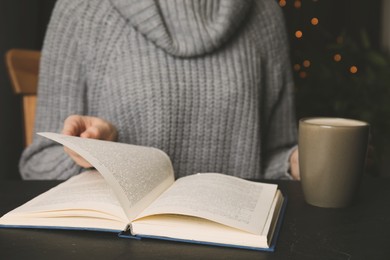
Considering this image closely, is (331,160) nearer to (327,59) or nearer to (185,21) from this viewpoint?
(185,21)

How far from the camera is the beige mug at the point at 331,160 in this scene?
595 mm

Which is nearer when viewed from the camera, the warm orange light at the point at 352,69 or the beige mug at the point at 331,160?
the beige mug at the point at 331,160

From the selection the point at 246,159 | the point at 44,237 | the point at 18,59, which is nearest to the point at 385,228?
the point at 44,237

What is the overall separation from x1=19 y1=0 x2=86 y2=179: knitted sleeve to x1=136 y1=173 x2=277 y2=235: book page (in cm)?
44

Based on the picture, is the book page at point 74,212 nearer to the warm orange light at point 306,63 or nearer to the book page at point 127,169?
the book page at point 127,169

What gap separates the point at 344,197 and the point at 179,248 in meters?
0.26

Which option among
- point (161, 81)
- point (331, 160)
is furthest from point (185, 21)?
point (331, 160)

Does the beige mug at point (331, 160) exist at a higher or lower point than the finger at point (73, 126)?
lower

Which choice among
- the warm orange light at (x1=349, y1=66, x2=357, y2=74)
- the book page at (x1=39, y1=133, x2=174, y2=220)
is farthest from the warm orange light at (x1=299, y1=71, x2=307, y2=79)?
the book page at (x1=39, y1=133, x2=174, y2=220)

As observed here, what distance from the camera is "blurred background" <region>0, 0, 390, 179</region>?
1.75m

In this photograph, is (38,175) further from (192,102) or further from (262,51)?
(262,51)

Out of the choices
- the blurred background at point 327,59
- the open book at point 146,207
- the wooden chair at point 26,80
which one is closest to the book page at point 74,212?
the open book at point 146,207

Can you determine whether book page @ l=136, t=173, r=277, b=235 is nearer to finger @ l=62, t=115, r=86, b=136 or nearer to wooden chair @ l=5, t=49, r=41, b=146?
finger @ l=62, t=115, r=86, b=136

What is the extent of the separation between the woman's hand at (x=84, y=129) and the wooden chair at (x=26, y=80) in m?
0.57
